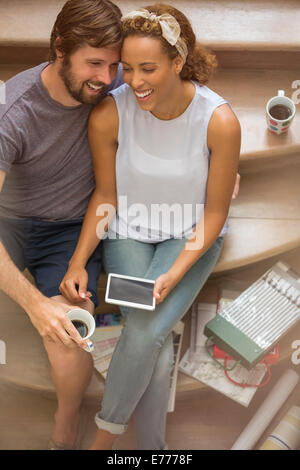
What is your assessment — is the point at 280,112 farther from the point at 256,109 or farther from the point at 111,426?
the point at 111,426

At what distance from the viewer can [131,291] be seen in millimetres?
1613

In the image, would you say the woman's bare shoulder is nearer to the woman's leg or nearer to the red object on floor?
the woman's leg

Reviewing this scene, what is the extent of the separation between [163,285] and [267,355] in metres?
0.56

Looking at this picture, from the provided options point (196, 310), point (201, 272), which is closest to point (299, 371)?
point (196, 310)

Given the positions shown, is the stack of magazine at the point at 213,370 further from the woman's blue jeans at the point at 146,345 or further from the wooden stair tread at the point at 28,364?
the woman's blue jeans at the point at 146,345

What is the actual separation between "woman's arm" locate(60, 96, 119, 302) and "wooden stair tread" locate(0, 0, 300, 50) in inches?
23.7

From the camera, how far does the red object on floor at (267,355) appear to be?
1895mm

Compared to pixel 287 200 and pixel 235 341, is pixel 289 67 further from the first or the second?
pixel 235 341

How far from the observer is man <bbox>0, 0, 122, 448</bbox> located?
1435 mm

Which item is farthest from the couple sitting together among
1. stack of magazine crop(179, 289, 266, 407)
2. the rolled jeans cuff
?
stack of magazine crop(179, 289, 266, 407)

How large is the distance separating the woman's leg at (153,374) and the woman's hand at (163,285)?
0.12 metres

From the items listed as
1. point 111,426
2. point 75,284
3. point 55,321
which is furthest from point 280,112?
point 111,426

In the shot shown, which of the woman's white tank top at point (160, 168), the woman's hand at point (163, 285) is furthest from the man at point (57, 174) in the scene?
the woman's hand at point (163, 285)
